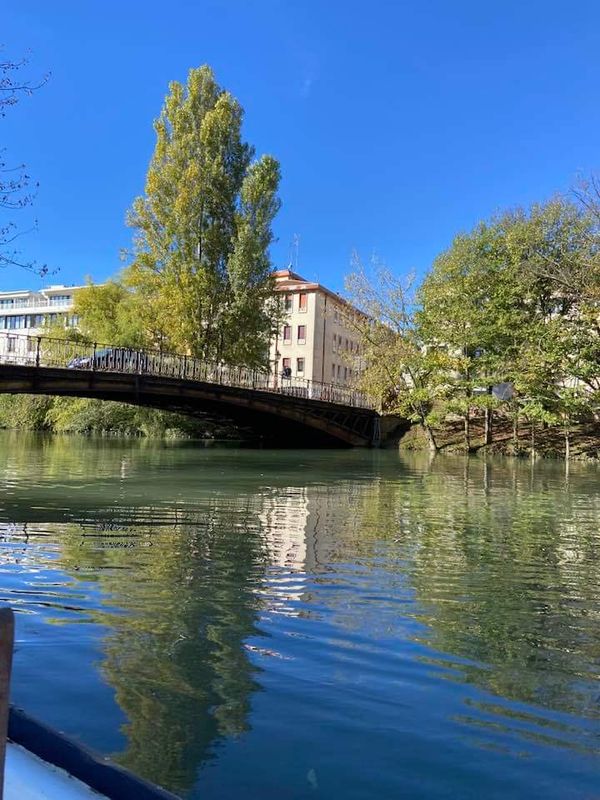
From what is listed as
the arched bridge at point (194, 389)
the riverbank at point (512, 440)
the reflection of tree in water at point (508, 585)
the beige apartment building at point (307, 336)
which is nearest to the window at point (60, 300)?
the beige apartment building at point (307, 336)

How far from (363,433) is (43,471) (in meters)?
28.3

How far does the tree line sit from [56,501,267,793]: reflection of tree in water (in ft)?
83.2

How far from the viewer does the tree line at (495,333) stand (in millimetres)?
33656

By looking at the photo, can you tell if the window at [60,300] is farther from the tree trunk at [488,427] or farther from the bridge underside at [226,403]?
the tree trunk at [488,427]

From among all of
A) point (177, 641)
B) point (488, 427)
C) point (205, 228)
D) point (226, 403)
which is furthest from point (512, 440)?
point (177, 641)

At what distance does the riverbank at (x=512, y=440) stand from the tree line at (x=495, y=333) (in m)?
0.65

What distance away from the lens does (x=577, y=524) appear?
1219 centimetres

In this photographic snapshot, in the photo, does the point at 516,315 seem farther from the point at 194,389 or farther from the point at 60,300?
the point at 60,300

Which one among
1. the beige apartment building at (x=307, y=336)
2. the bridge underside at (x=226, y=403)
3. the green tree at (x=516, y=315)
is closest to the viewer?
the bridge underside at (x=226, y=403)

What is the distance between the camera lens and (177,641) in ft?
17.3

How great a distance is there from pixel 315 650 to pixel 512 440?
39.0 m

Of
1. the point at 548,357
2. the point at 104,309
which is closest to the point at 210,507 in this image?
the point at 548,357

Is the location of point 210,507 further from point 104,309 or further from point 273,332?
point 104,309

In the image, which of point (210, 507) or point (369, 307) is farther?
point (369, 307)
